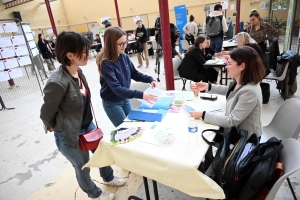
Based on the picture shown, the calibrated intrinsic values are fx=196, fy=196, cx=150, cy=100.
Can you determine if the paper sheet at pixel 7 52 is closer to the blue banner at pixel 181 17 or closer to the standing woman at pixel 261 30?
the standing woman at pixel 261 30

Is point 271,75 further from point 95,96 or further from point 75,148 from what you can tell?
point 95,96

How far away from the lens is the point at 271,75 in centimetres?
316

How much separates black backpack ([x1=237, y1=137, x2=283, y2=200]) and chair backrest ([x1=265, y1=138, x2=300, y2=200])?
0.05m

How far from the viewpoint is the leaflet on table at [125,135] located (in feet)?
3.94

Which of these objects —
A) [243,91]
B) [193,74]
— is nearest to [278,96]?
[193,74]

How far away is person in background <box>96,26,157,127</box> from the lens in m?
1.58

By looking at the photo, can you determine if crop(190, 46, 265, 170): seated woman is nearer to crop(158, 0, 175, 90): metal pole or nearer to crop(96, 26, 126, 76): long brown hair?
crop(96, 26, 126, 76): long brown hair

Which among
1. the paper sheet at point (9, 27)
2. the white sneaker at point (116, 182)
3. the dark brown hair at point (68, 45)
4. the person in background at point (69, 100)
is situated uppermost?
the paper sheet at point (9, 27)

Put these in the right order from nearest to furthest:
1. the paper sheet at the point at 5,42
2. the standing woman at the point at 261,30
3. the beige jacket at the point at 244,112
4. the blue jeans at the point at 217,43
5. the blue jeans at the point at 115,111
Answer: the beige jacket at the point at 244,112 < the blue jeans at the point at 115,111 < the standing woman at the point at 261,30 < the paper sheet at the point at 5,42 < the blue jeans at the point at 217,43

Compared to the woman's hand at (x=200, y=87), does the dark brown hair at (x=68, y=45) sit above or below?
above

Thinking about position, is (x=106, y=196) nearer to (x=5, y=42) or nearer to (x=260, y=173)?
(x=260, y=173)

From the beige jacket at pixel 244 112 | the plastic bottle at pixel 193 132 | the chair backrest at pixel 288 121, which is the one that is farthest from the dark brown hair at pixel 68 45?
the chair backrest at pixel 288 121

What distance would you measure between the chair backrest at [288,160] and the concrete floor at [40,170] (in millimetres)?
735

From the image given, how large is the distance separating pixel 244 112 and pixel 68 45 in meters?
1.16
